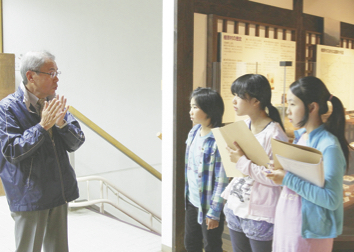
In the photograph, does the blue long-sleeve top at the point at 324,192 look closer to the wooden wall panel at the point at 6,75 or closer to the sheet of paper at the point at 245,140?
the sheet of paper at the point at 245,140

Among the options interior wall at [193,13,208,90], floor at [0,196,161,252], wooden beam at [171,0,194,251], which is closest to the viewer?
wooden beam at [171,0,194,251]

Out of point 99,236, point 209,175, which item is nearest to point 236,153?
point 209,175

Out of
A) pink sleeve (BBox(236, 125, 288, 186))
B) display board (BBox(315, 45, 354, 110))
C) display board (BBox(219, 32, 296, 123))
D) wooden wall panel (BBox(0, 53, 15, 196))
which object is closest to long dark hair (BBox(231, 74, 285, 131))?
pink sleeve (BBox(236, 125, 288, 186))

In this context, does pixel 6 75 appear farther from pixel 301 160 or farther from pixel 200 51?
pixel 301 160

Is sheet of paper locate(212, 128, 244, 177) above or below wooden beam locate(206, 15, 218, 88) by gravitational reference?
below

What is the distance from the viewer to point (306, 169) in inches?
55.6

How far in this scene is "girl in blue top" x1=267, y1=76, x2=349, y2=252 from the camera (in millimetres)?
1419

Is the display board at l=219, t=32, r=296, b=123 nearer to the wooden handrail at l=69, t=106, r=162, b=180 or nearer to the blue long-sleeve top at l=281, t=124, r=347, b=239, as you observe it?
the blue long-sleeve top at l=281, t=124, r=347, b=239

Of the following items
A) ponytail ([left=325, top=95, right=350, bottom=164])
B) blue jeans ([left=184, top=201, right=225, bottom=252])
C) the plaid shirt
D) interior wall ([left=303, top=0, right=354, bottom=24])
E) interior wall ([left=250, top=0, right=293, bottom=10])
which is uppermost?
interior wall ([left=303, top=0, right=354, bottom=24])

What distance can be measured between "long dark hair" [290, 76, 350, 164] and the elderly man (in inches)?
49.5

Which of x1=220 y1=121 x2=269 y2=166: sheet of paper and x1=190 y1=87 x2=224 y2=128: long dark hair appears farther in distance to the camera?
x1=190 y1=87 x2=224 y2=128: long dark hair

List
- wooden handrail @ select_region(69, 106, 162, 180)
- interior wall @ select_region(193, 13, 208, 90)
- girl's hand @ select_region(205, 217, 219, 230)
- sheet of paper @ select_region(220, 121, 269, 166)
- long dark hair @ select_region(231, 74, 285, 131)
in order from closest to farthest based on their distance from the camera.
→ sheet of paper @ select_region(220, 121, 269, 166) < long dark hair @ select_region(231, 74, 285, 131) < girl's hand @ select_region(205, 217, 219, 230) < interior wall @ select_region(193, 13, 208, 90) < wooden handrail @ select_region(69, 106, 162, 180)

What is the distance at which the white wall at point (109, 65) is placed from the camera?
4.88 m

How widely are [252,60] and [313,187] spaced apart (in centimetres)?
206
